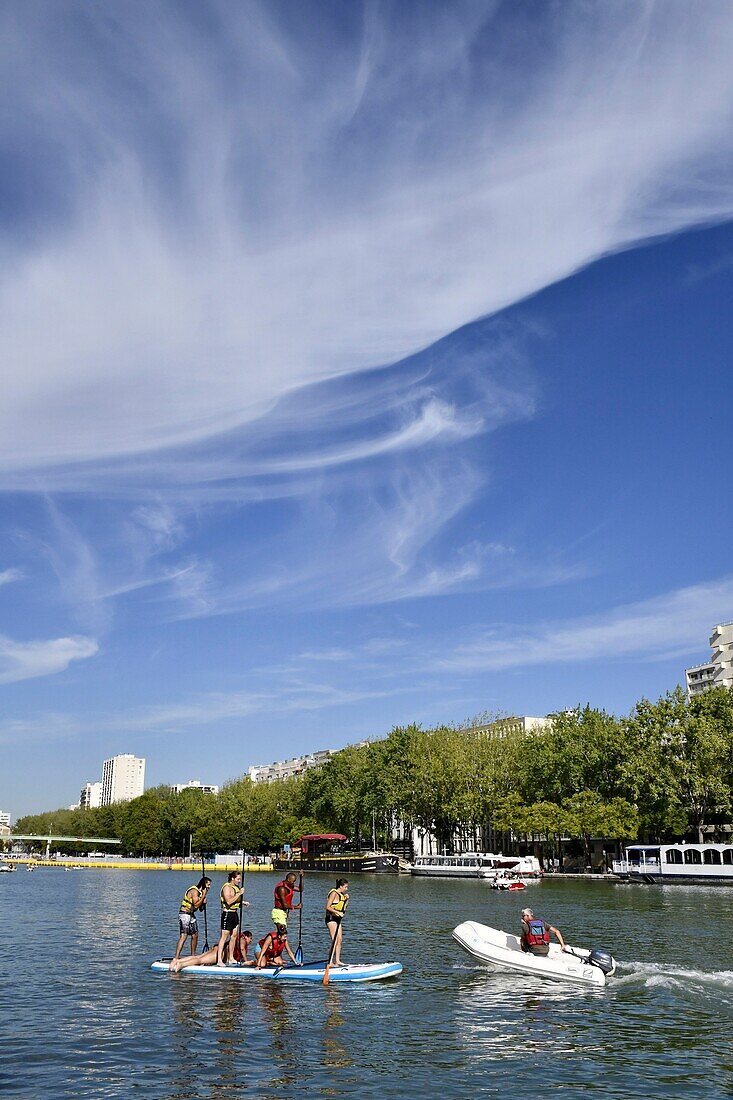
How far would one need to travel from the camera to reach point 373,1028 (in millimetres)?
23125

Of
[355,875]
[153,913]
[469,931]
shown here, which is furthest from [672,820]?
[469,931]

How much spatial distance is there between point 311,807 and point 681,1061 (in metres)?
150

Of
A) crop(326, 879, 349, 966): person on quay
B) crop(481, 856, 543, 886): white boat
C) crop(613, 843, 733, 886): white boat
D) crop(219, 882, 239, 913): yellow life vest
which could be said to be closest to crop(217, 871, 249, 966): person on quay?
crop(219, 882, 239, 913): yellow life vest

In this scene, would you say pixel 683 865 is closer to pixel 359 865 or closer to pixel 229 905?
pixel 359 865

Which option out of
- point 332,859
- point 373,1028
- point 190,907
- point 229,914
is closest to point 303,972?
point 229,914

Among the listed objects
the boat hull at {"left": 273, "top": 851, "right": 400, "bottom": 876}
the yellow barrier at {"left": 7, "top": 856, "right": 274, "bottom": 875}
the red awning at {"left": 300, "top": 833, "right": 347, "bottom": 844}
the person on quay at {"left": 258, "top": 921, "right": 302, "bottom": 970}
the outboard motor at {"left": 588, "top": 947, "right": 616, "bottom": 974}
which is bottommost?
the yellow barrier at {"left": 7, "top": 856, "right": 274, "bottom": 875}

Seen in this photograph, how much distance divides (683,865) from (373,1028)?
83971 millimetres

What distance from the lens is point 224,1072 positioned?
62.5ft

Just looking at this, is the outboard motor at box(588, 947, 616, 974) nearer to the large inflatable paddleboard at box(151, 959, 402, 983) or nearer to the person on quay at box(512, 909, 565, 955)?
the person on quay at box(512, 909, 565, 955)

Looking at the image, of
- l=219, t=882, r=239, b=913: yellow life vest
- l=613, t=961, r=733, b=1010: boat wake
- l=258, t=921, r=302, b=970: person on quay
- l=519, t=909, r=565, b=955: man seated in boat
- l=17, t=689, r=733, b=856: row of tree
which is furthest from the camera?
l=17, t=689, r=733, b=856: row of tree

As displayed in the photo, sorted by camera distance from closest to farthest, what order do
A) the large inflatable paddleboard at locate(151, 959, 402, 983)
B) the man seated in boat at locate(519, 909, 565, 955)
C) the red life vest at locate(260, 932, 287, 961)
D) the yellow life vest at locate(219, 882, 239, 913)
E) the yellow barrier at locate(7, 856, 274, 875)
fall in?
the large inflatable paddleboard at locate(151, 959, 402, 983)
the yellow life vest at locate(219, 882, 239, 913)
the red life vest at locate(260, 932, 287, 961)
the man seated in boat at locate(519, 909, 565, 955)
the yellow barrier at locate(7, 856, 274, 875)

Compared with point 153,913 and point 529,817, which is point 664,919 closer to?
point 153,913

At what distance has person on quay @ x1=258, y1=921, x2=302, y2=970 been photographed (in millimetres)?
29203

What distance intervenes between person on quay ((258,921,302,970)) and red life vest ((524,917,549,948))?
7.73 metres
